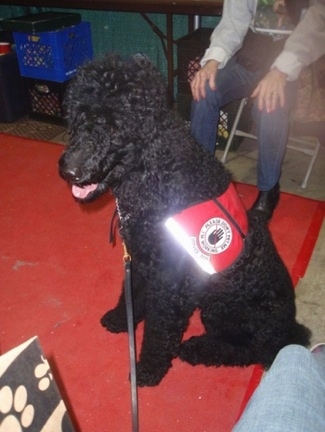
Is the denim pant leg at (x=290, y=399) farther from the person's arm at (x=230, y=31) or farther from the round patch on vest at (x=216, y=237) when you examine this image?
the person's arm at (x=230, y=31)

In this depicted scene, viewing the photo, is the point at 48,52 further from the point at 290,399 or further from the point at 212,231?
the point at 290,399

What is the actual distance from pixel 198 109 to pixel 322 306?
4.04ft

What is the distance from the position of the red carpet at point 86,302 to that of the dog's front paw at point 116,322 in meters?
0.03

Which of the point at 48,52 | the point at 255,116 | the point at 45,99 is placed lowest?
the point at 45,99

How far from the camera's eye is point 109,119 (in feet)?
3.42

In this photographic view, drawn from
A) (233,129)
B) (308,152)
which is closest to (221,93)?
(233,129)

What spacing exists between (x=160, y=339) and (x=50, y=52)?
274 cm

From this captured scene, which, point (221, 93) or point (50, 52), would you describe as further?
point (50, 52)

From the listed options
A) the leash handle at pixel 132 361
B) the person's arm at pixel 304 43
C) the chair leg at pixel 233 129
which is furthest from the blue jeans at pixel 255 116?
the leash handle at pixel 132 361

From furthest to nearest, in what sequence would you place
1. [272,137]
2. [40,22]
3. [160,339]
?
[40,22]
[272,137]
[160,339]

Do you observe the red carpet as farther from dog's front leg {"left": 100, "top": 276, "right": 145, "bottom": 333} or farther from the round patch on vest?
the round patch on vest

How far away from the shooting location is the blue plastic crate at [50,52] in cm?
326

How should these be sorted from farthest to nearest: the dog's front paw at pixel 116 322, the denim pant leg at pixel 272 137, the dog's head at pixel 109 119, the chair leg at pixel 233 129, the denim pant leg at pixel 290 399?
the chair leg at pixel 233 129 → the denim pant leg at pixel 272 137 → the dog's front paw at pixel 116 322 → the dog's head at pixel 109 119 → the denim pant leg at pixel 290 399

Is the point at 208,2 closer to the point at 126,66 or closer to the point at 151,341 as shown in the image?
the point at 126,66
